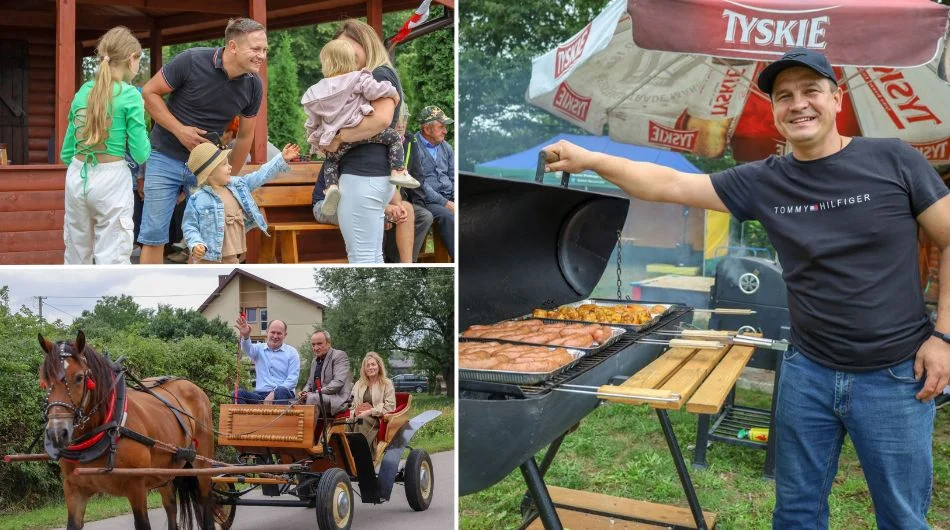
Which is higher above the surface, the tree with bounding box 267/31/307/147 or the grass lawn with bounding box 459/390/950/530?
the tree with bounding box 267/31/307/147

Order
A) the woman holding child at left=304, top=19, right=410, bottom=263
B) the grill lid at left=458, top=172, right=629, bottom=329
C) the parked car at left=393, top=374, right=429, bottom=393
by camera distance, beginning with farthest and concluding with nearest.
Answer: the parked car at left=393, top=374, right=429, bottom=393 → the woman holding child at left=304, top=19, right=410, bottom=263 → the grill lid at left=458, top=172, right=629, bottom=329

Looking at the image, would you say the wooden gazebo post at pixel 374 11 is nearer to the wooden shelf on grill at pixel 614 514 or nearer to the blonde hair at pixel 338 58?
the blonde hair at pixel 338 58

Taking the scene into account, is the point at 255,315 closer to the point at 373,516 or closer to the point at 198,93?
the point at 198,93

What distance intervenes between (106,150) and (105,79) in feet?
1.17

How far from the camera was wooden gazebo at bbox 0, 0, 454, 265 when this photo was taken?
5.80 meters

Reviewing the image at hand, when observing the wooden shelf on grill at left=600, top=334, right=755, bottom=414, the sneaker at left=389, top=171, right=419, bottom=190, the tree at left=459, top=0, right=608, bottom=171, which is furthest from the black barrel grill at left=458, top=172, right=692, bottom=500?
the tree at left=459, top=0, right=608, bottom=171

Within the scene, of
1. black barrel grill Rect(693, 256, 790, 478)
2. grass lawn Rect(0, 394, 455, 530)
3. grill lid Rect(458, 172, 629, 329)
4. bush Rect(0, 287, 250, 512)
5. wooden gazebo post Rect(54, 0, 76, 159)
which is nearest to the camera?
bush Rect(0, 287, 250, 512)

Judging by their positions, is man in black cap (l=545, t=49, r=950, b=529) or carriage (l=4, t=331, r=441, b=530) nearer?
man in black cap (l=545, t=49, r=950, b=529)

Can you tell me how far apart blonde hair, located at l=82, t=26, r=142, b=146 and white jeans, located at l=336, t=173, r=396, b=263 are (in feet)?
4.13

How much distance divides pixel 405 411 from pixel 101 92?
2.48 meters

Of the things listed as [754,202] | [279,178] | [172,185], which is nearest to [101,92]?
[172,185]

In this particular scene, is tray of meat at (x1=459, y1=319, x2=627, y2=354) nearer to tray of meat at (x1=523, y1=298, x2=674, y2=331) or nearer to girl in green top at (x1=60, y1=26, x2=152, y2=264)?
tray of meat at (x1=523, y1=298, x2=674, y2=331)

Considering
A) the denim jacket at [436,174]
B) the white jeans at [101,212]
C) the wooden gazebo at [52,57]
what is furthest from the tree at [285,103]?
the white jeans at [101,212]

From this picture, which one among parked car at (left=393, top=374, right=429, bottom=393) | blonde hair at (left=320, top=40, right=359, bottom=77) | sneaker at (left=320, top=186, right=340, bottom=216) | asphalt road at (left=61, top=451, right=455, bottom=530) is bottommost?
asphalt road at (left=61, top=451, right=455, bottom=530)
